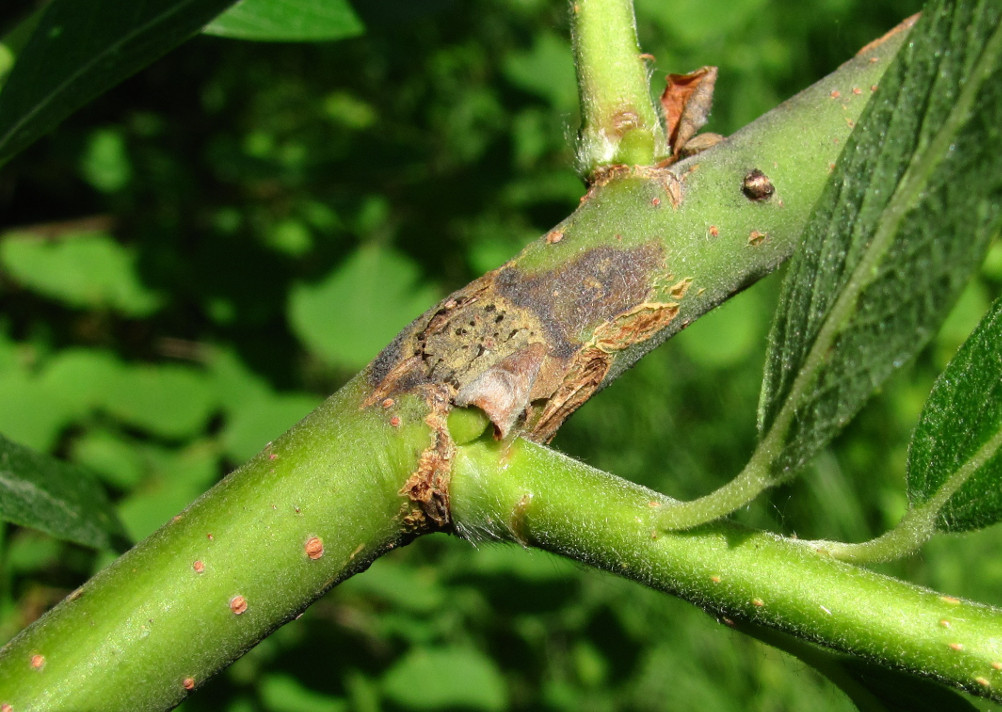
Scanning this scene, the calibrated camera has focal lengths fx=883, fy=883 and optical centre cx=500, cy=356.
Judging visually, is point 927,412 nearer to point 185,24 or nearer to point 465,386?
point 465,386

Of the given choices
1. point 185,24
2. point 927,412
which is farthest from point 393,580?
point 927,412

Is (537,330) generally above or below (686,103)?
below

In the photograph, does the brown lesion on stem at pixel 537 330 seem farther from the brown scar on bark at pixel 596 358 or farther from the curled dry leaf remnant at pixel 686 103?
the curled dry leaf remnant at pixel 686 103

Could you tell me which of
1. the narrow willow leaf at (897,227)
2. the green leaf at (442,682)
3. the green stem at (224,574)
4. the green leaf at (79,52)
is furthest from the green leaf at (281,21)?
the green leaf at (442,682)

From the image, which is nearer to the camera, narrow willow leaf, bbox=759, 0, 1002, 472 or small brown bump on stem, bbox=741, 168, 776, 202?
narrow willow leaf, bbox=759, 0, 1002, 472

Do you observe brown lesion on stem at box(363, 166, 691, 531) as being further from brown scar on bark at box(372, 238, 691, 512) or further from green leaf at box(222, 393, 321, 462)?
green leaf at box(222, 393, 321, 462)

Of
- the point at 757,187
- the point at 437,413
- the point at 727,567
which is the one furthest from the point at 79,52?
the point at 727,567

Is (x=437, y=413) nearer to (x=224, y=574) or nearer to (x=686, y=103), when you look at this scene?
(x=224, y=574)

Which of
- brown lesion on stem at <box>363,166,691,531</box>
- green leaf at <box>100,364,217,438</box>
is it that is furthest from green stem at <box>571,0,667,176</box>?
green leaf at <box>100,364,217,438</box>
